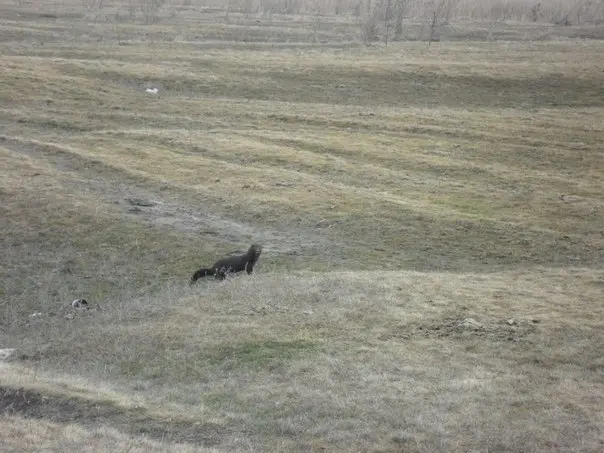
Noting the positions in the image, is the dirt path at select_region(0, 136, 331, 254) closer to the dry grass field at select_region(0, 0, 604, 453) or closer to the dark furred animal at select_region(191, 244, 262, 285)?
the dry grass field at select_region(0, 0, 604, 453)

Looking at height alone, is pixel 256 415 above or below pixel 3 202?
above

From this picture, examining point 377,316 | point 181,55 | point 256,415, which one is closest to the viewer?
point 256,415

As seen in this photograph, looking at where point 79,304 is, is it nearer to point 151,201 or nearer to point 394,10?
point 151,201

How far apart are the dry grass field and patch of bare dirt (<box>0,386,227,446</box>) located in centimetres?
5

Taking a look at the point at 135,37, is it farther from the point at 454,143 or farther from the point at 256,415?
the point at 256,415

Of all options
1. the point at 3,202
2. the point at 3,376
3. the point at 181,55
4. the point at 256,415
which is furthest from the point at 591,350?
the point at 181,55

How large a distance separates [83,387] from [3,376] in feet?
5.40

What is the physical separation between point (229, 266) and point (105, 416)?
9.20 meters

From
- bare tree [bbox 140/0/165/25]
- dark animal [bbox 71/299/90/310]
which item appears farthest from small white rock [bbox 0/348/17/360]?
bare tree [bbox 140/0/165/25]

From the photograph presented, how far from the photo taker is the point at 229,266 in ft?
70.8

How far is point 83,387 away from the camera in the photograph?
13.8m

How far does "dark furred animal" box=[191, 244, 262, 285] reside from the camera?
21531 mm

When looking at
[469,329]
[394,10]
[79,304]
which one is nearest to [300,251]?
[79,304]

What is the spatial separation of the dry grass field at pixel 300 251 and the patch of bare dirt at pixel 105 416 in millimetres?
52
